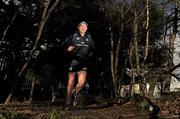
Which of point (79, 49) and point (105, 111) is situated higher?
point (79, 49)

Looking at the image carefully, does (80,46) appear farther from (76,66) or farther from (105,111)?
(105,111)

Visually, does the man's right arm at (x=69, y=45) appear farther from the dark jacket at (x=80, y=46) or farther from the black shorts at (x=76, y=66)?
the black shorts at (x=76, y=66)

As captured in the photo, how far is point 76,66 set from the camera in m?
10.3

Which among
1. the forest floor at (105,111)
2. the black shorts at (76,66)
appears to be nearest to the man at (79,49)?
the black shorts at (76,66)

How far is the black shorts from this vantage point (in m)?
10.3

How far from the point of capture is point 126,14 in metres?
16.3

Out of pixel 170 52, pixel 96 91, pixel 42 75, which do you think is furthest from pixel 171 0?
pixel 96 91

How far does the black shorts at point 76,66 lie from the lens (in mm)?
10261

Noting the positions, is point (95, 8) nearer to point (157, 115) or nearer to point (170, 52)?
point (170, 52)

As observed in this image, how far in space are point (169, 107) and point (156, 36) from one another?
9344 mm

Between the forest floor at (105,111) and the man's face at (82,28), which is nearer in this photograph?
the forest floor at (105,111)

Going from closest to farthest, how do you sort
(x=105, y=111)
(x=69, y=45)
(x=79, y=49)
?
(x=105, y=111), (x=69, y=45), (x=79, y=49)

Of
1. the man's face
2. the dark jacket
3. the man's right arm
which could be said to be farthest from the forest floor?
the man's face

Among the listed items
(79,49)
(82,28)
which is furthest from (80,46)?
(82,28)
